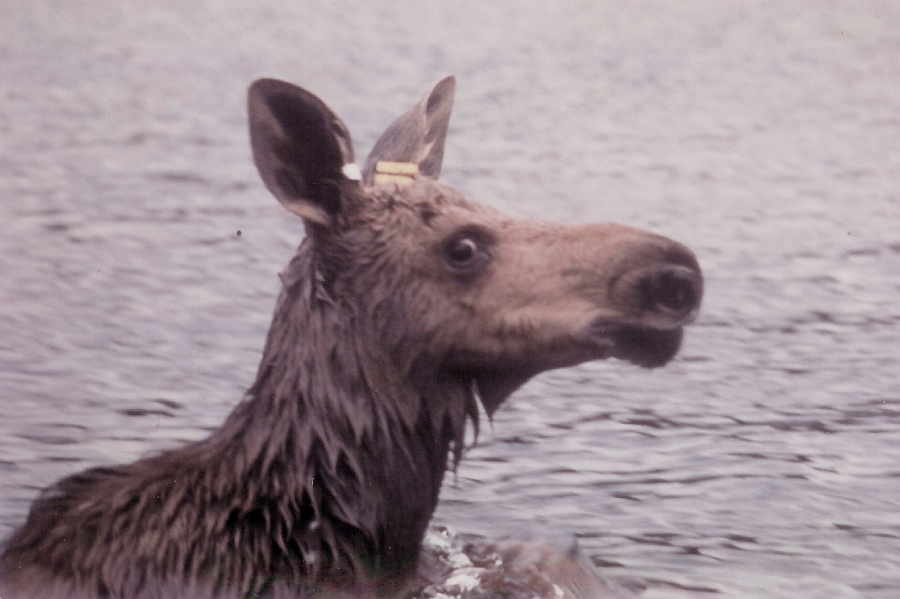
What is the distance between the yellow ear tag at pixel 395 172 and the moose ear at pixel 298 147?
0.16m

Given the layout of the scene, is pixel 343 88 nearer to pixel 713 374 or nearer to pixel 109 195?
pixel 109 195

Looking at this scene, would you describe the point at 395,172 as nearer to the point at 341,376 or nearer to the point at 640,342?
the point at 341,376

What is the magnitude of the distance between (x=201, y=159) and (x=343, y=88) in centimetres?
75

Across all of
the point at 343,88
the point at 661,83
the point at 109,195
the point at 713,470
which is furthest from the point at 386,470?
the point at 661,83

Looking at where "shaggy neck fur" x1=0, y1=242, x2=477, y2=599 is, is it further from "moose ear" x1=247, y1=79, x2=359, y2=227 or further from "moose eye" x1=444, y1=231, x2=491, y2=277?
"moose eye" x1=444, y1=231, x2=491, y2=277

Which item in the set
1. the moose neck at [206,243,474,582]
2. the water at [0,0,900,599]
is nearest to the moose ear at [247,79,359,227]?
the moose neck at [206,243,474,582]

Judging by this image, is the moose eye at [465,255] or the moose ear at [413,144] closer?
the moose eye at [465,255]

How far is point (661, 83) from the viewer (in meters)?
7.40

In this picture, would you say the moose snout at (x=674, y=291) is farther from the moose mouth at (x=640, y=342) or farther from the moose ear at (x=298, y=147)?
the moose ear at (x=298, y=147)

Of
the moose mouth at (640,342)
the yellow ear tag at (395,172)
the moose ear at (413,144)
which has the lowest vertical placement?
the moose mouth at (640,342)

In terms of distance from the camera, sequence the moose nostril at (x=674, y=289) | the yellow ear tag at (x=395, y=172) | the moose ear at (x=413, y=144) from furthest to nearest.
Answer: the moose ear at (x=413, y=144) → the yellow ear tag at (x=395, y=172) → the moose nostril at (x=674, y=289)

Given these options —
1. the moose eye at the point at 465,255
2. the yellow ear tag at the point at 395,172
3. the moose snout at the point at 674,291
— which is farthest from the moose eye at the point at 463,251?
the moose snout at the point at 674,291

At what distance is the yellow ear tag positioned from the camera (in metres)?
3.53

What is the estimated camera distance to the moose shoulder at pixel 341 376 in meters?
3.27
